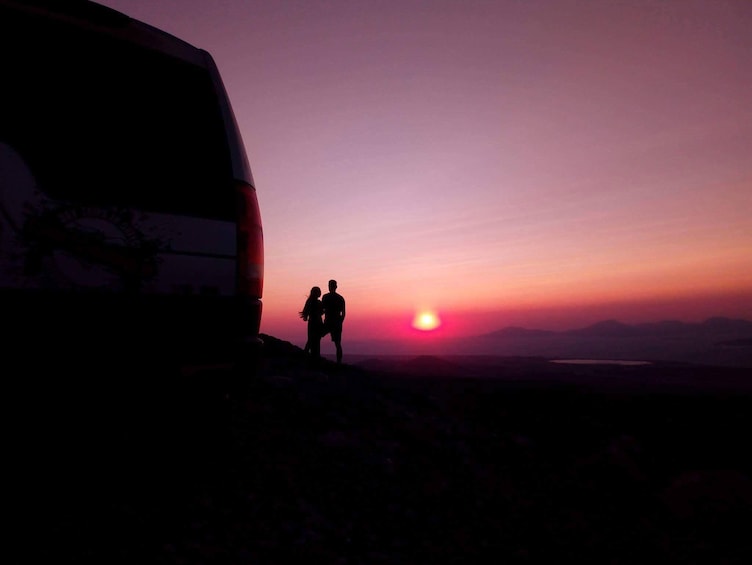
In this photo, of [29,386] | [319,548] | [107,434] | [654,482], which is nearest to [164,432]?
[107,434]

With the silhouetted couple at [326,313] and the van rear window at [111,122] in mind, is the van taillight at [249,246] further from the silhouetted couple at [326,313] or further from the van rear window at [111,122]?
the silhouetted couple at [326,313]

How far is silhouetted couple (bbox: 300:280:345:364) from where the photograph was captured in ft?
39.4

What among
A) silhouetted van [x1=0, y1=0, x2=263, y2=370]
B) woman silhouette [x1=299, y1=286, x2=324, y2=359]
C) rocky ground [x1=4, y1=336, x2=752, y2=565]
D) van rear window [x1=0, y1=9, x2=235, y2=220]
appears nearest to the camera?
silhouetted van [x1=0, y1=0, x2=263, y2=370]

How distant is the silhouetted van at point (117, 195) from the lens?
1742 mm

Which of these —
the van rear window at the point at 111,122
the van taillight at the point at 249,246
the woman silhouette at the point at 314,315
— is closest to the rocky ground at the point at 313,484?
the van taillight at the point at 249,246

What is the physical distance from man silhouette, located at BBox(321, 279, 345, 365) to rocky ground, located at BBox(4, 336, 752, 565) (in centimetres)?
247

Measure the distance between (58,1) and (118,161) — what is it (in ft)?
2.46

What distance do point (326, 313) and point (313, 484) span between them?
25.9ft

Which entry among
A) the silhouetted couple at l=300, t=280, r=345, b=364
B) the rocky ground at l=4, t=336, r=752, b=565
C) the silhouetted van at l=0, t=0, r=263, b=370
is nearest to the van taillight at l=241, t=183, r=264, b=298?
the silhouetted van at l=0, t=0, r=263, b=370

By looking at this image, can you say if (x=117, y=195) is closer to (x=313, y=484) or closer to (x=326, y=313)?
(x=313, y=484)

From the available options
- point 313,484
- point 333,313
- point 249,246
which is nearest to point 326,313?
point 333,313

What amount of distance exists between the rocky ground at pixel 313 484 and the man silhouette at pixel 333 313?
8.09 ft

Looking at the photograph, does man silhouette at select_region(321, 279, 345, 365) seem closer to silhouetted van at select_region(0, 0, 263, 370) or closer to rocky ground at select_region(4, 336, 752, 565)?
rocky ground at select_region(4, 336, 752, 565)

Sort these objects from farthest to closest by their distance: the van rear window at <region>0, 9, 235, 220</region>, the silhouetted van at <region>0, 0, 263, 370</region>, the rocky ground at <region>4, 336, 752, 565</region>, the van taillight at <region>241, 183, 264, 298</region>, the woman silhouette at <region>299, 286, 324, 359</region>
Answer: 1. the woman silhouette at <region>299, 286, 324, 359</region>
2. the van taillight at <region>241, 183, 264, 298</region>
3. the rocky ground at <region>4, 336, 752, 565</region>
4. the van rear window at <region>0, 9, 235, 220</region>
5. the silhouetted van at <region>0, 0, 263, 370</region>
